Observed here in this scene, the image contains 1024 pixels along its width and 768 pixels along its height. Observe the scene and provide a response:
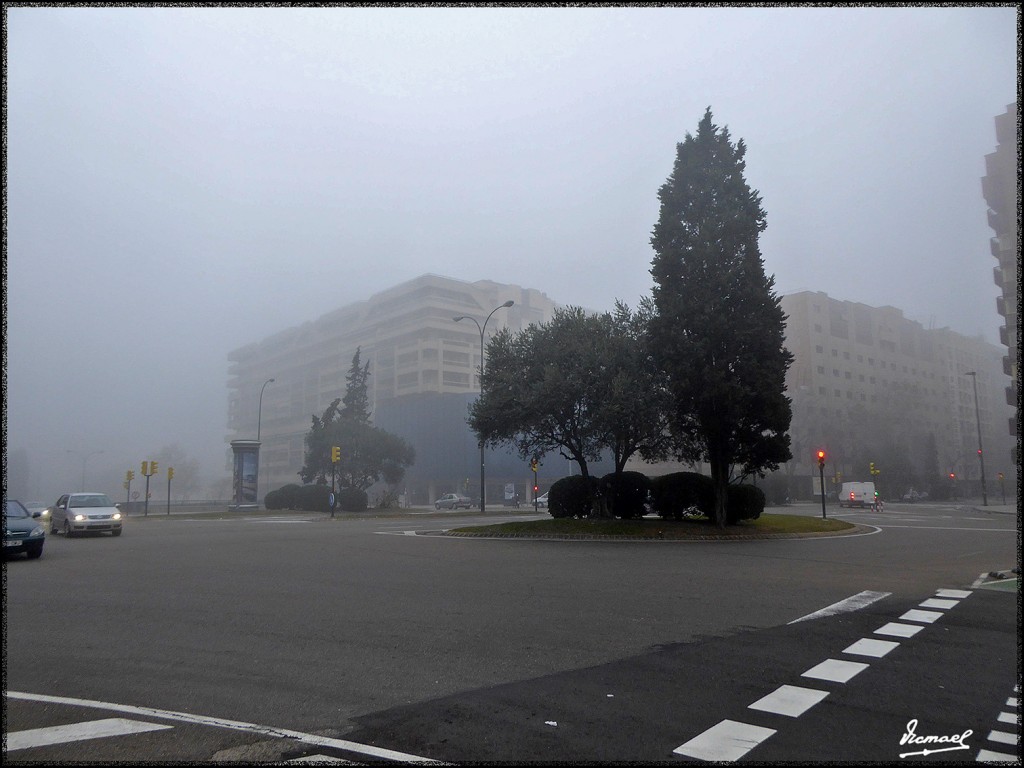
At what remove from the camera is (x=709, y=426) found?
82.8 feet

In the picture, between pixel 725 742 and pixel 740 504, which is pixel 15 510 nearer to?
pixel 725 742

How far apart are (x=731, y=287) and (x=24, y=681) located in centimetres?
2398

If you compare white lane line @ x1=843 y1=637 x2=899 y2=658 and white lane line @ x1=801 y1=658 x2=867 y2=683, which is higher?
white lane line @ x1=801 y1=658 x2=867 y2=683

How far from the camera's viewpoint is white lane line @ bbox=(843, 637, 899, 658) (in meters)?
6.54

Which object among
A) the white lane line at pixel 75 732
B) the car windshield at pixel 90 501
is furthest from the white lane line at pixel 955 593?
the car windshield at pixel 90 501

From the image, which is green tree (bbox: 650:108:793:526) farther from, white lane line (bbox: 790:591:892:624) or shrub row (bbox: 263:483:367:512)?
shrub row (bbox: 263:483:367:512)

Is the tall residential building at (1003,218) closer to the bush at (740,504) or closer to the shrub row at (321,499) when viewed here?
the bush at (740,504)

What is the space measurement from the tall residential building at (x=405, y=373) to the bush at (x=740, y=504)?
53229 mm

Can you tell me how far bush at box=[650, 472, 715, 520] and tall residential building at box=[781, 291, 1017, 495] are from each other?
24.5 metres

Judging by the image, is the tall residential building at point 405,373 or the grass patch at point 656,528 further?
the tall residential building at point 405,373

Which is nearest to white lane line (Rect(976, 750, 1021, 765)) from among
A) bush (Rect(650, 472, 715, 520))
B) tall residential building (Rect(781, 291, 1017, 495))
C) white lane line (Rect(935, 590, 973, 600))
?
white lane line (Rect(935, 590, 973, 600))

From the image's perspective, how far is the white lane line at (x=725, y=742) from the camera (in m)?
3.99

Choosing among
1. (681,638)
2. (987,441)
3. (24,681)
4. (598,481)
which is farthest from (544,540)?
(987,441)

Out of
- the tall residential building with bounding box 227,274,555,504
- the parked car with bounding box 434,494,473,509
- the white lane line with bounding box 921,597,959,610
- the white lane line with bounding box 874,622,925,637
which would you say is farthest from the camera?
the tall residential building with bounding box 227,274,555,504
